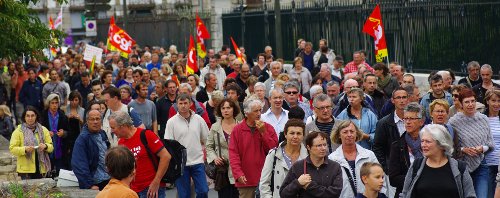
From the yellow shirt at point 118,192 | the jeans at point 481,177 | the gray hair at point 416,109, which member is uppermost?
the gray hair at point 416,109

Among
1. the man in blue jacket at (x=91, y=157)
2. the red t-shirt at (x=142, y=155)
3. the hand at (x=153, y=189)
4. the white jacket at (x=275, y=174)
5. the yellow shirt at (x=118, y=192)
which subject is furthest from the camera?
the man in blue jacket at (x=91, y=157)

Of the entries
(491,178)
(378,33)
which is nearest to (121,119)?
(491,178)

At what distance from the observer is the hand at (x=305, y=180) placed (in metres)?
10.2

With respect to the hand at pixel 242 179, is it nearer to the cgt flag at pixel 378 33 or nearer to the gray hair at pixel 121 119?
the gray hair at pixel 121 119

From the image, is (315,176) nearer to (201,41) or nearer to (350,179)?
(350,179)

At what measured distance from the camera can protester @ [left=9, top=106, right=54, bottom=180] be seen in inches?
611

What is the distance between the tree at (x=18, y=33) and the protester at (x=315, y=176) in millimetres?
7773

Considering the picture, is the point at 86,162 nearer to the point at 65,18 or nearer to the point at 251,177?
the point at 251,177

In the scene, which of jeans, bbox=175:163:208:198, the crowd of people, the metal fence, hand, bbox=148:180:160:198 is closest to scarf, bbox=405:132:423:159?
the crowd of people

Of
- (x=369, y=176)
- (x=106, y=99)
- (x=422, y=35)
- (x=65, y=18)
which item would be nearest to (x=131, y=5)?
(x=65, y=18)

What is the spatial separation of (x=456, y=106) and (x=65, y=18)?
68.7 metres

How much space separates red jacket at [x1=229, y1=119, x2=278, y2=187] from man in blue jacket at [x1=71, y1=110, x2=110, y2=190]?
1.29 meters

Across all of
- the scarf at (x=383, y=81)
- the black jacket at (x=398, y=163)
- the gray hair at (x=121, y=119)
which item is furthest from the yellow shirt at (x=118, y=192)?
the scarf at (x=383, y=81)

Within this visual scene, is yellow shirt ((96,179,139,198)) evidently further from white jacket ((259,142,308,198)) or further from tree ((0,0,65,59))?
tree ((0,0,65,59))
